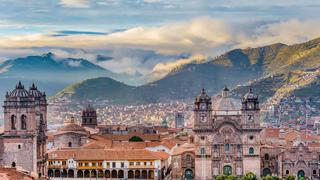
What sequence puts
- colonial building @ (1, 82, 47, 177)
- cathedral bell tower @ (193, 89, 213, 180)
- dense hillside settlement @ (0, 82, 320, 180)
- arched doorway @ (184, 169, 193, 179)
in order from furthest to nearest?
arched doorway @ (184, 169, 193, 179)
cathedral bell tower @ (193, 89, 213, 180)
dense hillside settlement @ (0, 82, 320, 180)
colonial building @ (1, 82, 47, 177)

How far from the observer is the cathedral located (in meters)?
87.0

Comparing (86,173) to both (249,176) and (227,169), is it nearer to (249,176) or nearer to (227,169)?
(227,169)

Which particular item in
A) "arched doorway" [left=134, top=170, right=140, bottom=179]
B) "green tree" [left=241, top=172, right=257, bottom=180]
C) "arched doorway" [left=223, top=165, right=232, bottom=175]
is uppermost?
"arched doorway" [left=223, top=165, right=232, bottom=175]

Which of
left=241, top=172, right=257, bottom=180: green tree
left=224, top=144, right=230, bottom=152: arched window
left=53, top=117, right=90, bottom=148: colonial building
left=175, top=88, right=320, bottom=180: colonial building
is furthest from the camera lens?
left=53, top=117, right=90, bottom=148: colonial building

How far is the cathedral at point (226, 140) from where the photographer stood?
8700 cm

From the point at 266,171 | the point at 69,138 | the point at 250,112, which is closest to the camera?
the point at 250,112

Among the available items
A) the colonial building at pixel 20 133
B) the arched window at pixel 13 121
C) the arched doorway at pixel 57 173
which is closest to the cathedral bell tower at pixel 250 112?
the arched doorway at pixel 57 173

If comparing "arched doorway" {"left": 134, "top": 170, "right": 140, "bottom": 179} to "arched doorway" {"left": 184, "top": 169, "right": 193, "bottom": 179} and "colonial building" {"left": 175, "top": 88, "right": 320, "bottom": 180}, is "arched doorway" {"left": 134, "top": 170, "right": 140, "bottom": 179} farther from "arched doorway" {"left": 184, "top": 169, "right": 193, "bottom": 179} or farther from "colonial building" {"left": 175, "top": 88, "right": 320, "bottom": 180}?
"arched doorway" {"left": 184, "top": 169, "right": 193, "bottom": 179}

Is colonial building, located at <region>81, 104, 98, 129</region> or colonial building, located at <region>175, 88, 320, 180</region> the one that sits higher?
colonial building, located at <region>81, 104, 98, 129</region>

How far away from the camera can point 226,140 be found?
87500 mm

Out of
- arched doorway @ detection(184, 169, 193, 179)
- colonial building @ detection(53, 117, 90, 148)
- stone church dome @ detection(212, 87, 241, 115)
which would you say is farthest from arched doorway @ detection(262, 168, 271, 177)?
colonial building @ detection(53, 117, 90, 148)

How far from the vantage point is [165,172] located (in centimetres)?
9506

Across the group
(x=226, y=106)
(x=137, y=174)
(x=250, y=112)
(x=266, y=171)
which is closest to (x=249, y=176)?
(x=266, y=171)

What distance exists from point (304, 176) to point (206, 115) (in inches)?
470
